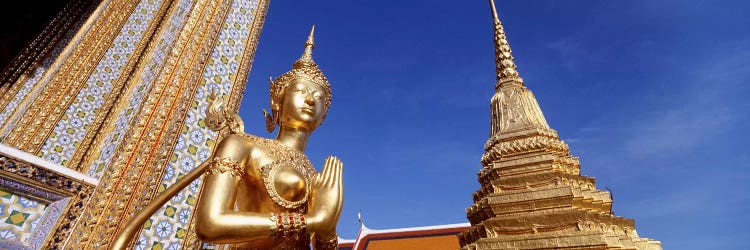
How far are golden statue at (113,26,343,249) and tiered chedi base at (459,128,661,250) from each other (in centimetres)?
237

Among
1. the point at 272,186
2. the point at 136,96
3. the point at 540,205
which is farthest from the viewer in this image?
the point at 540,205

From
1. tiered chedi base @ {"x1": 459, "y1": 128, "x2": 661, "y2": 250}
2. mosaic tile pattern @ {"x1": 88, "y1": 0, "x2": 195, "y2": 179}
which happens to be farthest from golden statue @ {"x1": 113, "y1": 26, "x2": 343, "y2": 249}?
tiered chedi base @ {"x1": 459, "y1": 128, "x2": 661, "y2": 250}

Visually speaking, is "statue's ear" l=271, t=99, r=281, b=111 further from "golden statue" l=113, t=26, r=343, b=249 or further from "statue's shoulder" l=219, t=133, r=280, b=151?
"statue's shoulder" l=219, t=133, r=280, b=151

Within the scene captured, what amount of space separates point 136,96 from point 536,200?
3613mm

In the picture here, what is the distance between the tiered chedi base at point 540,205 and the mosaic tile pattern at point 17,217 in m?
3.14

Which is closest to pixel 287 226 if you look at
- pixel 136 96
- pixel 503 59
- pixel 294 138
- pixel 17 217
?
pixel 294 138

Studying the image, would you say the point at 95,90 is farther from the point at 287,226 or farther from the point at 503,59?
the point at 503,59

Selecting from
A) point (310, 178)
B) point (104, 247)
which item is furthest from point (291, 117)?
point (104, 247)

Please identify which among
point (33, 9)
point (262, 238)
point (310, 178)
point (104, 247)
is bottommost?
point (262, 238)

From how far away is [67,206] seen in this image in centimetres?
240

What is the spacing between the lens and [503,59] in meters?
6.28

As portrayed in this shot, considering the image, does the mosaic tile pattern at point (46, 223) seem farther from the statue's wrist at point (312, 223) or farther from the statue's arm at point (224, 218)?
the statue's wrist at point (312, 223)

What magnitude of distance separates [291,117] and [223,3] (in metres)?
2.99

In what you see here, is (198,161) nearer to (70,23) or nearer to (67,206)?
(67,206)
